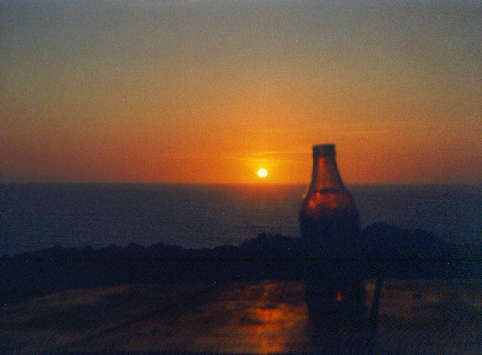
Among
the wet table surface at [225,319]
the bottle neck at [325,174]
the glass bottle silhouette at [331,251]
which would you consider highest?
the bottle neck at [325,174]

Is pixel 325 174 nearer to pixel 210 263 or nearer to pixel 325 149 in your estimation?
pixel 325 149

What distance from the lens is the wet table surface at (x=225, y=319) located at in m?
1.76

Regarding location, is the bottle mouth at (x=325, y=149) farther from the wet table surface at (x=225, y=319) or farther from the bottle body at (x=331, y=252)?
the wet table surface at (x=225, y=319)

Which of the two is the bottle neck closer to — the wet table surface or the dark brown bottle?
the dark brown bottle

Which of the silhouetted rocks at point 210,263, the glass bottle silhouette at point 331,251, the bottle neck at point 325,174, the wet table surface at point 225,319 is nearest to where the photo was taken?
the wet table surface at point 225,319

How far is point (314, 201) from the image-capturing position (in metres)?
2.24

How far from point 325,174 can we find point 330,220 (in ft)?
0.88

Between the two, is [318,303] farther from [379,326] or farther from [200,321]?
[200,321]

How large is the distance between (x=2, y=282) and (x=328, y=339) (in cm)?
750

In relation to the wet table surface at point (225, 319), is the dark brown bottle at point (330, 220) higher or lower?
higher

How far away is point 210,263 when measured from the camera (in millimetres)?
6730

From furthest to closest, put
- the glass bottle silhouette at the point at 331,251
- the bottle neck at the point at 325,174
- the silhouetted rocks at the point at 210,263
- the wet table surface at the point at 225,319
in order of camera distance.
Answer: the silhouetted rocks at the point at 210,263
the bottle neck at the point at 325,174
the glass bottle silhouette at the point at 331,251
the wet table surface at the point at 225,319

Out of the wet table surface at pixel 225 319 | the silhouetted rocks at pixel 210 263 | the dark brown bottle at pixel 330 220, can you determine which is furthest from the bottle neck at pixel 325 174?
the silhouetted rocks at pixel 210 263

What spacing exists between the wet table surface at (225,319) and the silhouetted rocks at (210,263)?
171cm
